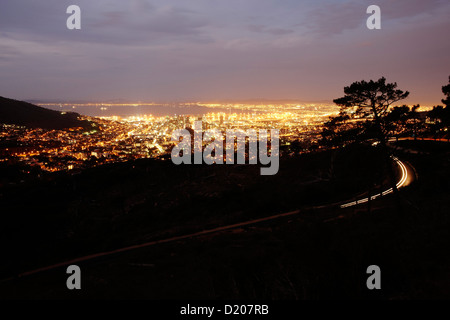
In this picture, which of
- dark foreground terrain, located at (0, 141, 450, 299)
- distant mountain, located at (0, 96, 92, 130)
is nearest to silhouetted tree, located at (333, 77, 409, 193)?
dark foreground terrain, located at (0, 141, 450, 299)

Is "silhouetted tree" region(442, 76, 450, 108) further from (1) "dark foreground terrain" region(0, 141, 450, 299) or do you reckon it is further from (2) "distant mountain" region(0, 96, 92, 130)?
(2) "distant mountain" region(0, 96, 92, 130)

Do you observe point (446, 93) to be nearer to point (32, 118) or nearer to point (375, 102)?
point (375, 102)

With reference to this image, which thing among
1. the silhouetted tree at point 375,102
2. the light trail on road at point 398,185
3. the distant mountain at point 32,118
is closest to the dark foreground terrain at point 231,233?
the light trail on road at point 398,185

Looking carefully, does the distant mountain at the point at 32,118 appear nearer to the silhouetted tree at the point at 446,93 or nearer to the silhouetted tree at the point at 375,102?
the silhouetted tree at the point at 375,102

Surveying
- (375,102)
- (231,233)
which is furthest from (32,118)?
(375,102)

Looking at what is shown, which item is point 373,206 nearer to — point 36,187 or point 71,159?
point 36,187
